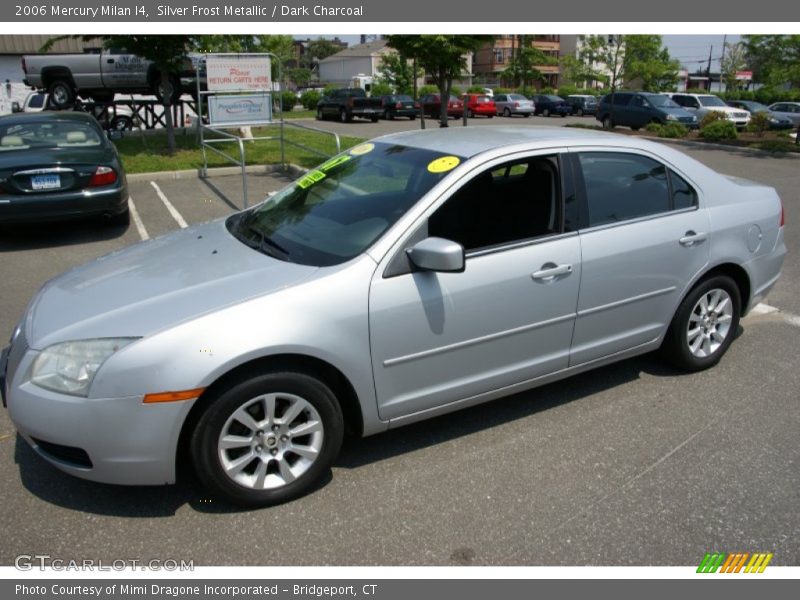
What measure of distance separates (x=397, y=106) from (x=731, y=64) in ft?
145

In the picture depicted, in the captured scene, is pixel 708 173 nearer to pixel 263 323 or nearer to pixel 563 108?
pixel 263 323

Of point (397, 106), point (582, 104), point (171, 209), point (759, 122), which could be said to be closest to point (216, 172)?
point (171, 209)

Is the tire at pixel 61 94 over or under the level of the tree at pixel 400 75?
under

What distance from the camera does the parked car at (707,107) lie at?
28.2 meters

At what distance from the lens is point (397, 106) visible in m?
32.9

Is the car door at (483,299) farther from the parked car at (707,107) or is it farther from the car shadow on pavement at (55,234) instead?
the parked car at (707,107)

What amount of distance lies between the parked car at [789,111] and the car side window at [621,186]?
96.2 ft

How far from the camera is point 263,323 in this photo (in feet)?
9.64

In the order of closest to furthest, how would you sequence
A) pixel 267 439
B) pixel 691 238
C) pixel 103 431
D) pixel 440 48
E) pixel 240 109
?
pixel 103 431 → pixel 267 439 → pixel 691 238 → pixel 240 109 → pixel 440 48

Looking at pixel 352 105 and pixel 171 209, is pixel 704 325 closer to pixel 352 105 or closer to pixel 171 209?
pixel 171 209

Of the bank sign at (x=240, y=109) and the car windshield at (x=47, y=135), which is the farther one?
the bank sign at (x=240, y=109)

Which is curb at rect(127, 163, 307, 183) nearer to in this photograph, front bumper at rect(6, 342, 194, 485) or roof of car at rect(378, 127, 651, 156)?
roof of car at rect(378, 127, 651, 156)

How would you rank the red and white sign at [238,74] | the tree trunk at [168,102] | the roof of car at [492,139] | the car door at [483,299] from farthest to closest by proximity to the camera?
the tree trunk at [168,102] < the red and white sign at [238,74] < the roof of car at [492,139] < the car door at [483,299]

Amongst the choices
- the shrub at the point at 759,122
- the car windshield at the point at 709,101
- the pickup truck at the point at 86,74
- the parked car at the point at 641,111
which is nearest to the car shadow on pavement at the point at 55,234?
the pickup truck at the point at 86,74
